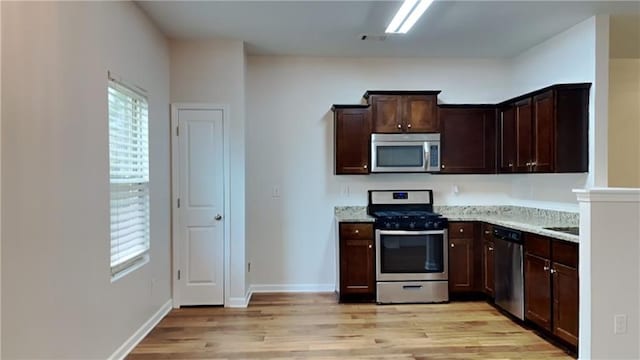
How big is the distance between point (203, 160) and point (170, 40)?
1.30 meters

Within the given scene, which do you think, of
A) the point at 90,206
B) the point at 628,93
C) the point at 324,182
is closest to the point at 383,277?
the point at 324,182

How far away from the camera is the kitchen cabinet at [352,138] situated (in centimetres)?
488

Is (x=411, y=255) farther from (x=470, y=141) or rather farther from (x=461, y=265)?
(x=470, y=141)

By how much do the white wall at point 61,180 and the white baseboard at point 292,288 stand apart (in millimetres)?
1727

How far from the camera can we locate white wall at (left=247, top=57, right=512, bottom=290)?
514cm

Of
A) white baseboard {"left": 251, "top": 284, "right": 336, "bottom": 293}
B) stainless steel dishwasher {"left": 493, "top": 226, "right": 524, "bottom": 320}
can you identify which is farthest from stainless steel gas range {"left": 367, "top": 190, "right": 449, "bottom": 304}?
white baseboard {"left": 251, "top": 284, "right": 336, "bottom": 293}

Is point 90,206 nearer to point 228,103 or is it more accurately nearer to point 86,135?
point 86,135

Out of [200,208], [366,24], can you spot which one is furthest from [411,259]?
[366,24]

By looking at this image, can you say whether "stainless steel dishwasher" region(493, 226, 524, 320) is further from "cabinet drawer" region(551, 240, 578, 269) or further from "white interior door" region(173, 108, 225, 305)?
"white interior door" region(173, 108, 225, 305)

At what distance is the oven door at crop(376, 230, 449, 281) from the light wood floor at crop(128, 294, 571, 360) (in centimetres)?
33

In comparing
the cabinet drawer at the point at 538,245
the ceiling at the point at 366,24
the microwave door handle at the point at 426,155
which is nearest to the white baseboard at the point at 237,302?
the microwave door handle at the point at 426,155

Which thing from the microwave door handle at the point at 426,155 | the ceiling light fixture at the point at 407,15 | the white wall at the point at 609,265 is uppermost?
the ceiling light fixture at the point at 407,15

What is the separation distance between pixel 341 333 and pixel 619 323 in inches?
81.1

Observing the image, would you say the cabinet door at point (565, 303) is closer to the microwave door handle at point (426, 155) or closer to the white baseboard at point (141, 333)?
the microwave door handle at point (426, 155)
